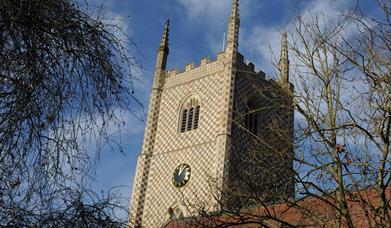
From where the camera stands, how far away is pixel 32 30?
3359 millimetres

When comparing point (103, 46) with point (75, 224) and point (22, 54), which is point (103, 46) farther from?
point (75, 224)

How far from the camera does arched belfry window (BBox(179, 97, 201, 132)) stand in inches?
1085

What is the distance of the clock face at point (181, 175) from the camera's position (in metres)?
25.6

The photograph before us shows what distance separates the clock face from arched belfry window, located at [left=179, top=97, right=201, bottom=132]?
7.45 feet

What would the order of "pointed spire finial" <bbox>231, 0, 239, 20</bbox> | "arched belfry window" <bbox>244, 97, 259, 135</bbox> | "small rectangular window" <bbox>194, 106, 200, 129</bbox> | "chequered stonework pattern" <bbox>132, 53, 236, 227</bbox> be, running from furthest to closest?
"pointed spire finial" <bbox>231, 0, 239, 20</bbox>
"arched belfry window" <bbox>244, 97, 259, 135</bbox>
"small rectangular window" <bbox>194, 106, 200, 129</bbox>
"chequered stonework pattern" <bbox>132, 53, 236, 227</bbox>

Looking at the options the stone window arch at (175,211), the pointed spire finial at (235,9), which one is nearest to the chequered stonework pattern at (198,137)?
the stone window arch at (175,211)

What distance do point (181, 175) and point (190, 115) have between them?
3.53 m

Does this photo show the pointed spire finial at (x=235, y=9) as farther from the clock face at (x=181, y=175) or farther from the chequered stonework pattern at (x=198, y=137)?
the clock face at (x=181, y=175)

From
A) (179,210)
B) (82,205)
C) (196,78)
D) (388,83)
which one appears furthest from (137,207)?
(82,205)

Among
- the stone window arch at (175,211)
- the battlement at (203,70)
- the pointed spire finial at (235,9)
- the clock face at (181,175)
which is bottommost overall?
the stone window arch at (175,211)

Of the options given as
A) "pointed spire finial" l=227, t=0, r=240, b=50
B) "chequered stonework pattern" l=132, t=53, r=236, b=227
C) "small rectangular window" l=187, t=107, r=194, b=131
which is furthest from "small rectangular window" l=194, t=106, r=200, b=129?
"pointed spire finial" l=227, t=0, r=240, b=50

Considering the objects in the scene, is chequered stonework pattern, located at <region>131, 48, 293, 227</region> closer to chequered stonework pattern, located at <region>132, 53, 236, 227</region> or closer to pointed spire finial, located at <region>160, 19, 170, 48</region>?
chequered stonework pattern, located at <region>132, 53, 236, 227</region>

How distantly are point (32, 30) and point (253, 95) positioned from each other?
82.5 ft

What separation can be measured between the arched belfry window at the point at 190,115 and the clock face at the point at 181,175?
227cm
